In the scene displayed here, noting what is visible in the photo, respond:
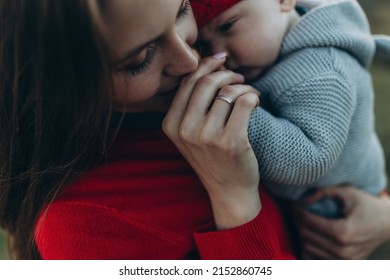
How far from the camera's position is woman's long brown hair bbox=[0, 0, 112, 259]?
51 centimetres

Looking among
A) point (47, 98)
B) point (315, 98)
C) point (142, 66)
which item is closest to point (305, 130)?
point (315, 98)

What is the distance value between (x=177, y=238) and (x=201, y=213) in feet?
0.18

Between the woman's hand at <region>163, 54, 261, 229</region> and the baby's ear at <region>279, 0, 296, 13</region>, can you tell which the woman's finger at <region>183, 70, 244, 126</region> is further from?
the baby's ear at <region>279, 0, 296, 13</region>

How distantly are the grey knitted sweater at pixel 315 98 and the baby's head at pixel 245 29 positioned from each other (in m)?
0.03

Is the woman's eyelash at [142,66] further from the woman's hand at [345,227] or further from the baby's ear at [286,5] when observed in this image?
the woman's hand at [345,227]

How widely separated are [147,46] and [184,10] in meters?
0.09

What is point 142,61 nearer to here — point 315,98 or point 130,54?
point 130,54

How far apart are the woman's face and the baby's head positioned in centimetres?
6

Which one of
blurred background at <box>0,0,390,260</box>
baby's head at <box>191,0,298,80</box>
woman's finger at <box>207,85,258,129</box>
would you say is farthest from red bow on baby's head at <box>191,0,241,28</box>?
blurred background at <box>0,0,390,260</box>

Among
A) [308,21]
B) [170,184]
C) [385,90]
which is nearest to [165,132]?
[170,184]

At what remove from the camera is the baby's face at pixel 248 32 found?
685 millimetres

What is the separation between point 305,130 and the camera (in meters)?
0.67

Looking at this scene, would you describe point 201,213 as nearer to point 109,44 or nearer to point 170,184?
point 170,184

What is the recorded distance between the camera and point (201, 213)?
0.70 m
